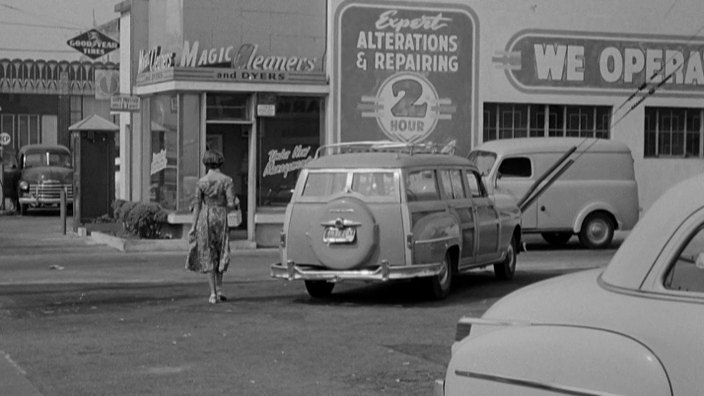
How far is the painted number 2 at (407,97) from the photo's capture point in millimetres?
23406

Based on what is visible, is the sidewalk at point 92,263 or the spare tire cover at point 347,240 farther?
the sidewalk at point 92,263

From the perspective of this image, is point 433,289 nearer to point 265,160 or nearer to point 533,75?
point 265,160

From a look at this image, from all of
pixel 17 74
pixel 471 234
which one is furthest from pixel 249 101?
pixel 17 74

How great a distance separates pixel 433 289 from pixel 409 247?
0.88 meters

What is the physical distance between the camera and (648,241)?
439cm

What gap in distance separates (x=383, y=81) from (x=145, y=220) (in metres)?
5.41

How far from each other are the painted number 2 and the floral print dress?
9.87 metres

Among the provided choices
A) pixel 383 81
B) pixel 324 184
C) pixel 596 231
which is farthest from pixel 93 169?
pixel 324 184

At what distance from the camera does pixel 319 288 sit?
572 inches

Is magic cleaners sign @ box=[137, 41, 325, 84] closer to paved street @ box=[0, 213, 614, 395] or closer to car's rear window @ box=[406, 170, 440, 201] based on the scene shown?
paved street @ box=[0, 213, 614, 395]

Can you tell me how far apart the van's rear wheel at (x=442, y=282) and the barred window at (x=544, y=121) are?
10440 millimetres

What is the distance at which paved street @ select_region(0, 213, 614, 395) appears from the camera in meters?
9.13

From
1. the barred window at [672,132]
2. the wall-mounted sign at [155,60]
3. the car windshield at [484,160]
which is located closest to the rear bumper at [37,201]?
the wall-mounted sign at [155,60]

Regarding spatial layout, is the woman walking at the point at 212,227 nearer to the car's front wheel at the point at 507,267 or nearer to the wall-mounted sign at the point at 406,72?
the car's front wheel at the point at 507,267
